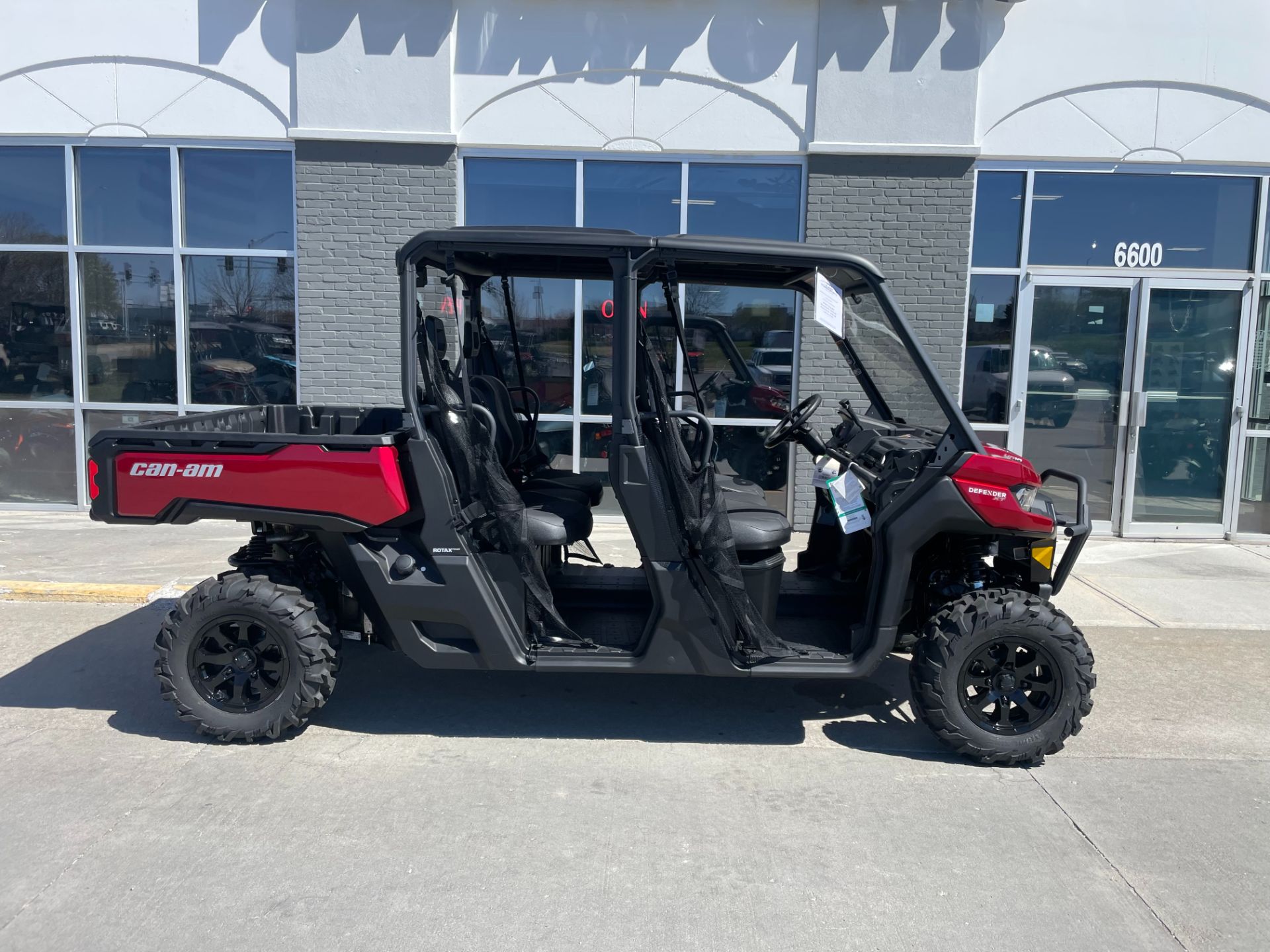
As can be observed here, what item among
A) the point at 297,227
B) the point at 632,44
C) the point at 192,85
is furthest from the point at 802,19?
the point at 192,85

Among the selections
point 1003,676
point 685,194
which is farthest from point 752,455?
point 1003,676

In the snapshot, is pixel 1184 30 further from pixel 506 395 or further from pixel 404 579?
pixel 404 579

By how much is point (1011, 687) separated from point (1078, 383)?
5697 mm

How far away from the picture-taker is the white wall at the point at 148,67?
28.0 feet

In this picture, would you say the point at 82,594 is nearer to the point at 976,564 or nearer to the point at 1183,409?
the point at 976,564

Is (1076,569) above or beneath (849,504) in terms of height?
beneath

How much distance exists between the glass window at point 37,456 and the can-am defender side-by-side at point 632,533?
5.86 meters

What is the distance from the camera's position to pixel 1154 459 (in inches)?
357

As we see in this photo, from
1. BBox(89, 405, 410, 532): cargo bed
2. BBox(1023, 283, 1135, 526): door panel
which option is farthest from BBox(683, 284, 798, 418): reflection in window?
BBox(89, 405, 410, 532): cargo bed

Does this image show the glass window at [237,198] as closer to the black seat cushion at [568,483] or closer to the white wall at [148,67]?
Answer: the white wall at [148,67]

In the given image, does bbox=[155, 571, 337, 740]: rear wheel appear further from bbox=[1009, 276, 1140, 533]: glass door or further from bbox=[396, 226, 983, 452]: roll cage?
bbox=[1009, 276, 1140, 533]: glass door

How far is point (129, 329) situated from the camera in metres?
9.17

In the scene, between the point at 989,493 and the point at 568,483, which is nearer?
the point at 989,493

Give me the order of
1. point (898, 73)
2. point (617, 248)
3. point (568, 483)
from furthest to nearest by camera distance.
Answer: point (898, 73), point (568, 483), point (617, 248)
